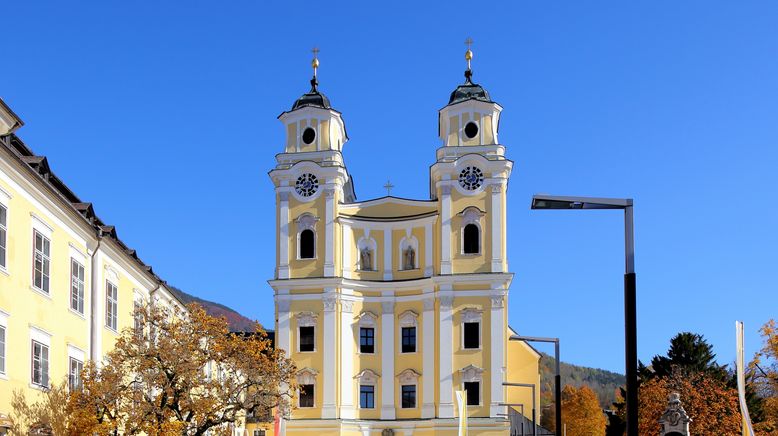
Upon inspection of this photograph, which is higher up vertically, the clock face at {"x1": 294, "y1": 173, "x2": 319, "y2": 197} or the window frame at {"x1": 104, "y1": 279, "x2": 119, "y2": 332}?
the clock face at {"x1": 294, "y1": 173, "x2": 319, "y2": 197}

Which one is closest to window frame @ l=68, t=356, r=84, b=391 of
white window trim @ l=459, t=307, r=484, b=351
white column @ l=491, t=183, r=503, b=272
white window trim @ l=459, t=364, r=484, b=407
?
white window trim @ l=459, t=364, r=484, b=407

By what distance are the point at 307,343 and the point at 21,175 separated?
4556cm

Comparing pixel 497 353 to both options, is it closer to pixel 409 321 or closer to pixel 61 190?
pixel 409 321

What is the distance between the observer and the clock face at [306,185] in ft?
244

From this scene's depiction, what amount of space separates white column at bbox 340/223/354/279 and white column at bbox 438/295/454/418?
736 centimetres

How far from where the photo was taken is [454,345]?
70.9 m

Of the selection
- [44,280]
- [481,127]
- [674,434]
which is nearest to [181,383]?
[44,280]

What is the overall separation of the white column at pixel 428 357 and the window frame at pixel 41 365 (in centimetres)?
4304

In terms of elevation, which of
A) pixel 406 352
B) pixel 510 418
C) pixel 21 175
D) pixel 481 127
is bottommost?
pixel 510 418

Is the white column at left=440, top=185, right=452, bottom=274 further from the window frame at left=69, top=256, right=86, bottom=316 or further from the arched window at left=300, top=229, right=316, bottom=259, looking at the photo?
the window frame at left=69, top=256, right=86, bottom=316

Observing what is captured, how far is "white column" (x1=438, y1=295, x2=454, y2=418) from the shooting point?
70.2 metres

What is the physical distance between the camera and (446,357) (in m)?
70.8

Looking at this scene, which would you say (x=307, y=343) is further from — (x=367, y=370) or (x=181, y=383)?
(x=181, y=383)

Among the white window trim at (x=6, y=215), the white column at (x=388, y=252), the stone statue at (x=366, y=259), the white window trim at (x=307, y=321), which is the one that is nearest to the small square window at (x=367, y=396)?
the white window trim at (x=307, y=321)
